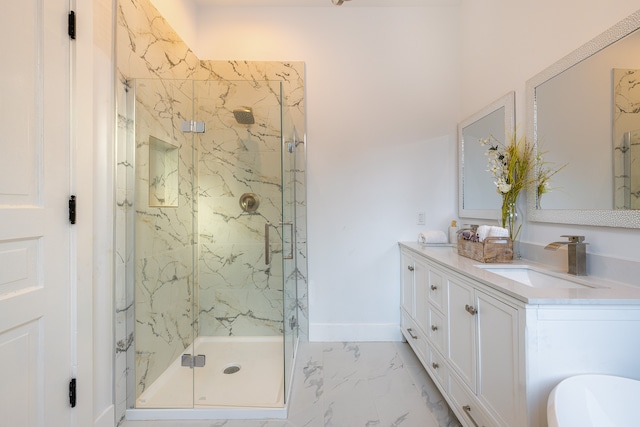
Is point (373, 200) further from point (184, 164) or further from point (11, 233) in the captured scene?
point (11, 233)

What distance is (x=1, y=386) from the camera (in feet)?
3.25

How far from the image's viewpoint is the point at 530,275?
1468 mm

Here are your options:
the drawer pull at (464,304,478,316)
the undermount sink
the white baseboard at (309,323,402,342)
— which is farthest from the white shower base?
the undermount sink

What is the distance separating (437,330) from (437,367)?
0.23 metres

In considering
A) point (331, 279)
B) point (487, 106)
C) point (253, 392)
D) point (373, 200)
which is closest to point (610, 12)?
point (487, 106)

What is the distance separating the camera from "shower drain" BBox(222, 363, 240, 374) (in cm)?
196

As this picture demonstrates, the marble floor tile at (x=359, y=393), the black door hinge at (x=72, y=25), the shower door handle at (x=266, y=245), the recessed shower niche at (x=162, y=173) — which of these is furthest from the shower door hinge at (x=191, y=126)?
the marble floor tile at (x=359, y=393)

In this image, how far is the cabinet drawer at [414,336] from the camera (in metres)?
1.91

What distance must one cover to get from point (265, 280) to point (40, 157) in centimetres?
146

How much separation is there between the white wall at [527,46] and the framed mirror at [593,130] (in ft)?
0.21

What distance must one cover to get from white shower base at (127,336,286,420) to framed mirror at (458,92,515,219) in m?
1.89

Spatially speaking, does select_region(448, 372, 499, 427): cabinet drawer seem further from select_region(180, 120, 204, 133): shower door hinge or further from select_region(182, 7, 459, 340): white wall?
select_region(180, 120, 204, 133): shower door hinge

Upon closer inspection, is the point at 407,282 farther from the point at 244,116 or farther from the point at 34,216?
the point at 34,216

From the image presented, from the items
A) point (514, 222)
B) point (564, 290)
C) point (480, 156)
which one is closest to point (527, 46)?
point (480, 156)
